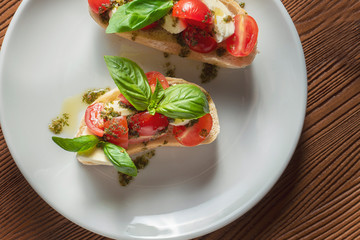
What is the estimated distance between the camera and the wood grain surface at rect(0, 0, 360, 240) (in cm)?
292

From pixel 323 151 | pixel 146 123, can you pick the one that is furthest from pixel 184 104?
pixel 323 151

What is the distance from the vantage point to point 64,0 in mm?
2818

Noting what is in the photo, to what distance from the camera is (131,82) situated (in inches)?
96.1

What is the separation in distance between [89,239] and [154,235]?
0.58m

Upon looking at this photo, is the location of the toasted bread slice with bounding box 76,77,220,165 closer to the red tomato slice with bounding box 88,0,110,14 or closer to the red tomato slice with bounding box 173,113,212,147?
the red tomato slice with bounding box 173,113,212,147

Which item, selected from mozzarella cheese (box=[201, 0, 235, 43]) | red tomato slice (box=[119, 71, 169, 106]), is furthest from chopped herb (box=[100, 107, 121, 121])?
mozzarella cheese (box=[201, 0, 235, 43])

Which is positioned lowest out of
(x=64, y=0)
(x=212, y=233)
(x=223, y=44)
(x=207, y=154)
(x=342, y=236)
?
(x=342, y=236)

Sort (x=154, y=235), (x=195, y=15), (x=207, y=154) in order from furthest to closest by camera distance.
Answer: (x=207, y=154) < (x=154, y=235) < (x=195, y=15)

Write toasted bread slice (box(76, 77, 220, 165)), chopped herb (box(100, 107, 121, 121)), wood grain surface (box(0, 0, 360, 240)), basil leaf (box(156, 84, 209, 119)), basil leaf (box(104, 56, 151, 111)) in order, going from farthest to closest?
wood grain surface (box(0, 0, 360, 240)) < toasted bread slice (box(76, 77, 220, 165)) < chopped herb (box(100, 107, 121, 121)) < basil leaf (box(104, 56, 151, 111)) < basil leaf (box(156, 84, 209, 119))

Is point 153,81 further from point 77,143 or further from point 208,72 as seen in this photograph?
point 77,143

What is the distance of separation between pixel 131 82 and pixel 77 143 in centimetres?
54

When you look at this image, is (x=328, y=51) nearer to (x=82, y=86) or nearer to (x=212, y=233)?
(x=212, y=233)

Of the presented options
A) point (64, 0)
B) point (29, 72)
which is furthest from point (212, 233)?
point (64, 0)

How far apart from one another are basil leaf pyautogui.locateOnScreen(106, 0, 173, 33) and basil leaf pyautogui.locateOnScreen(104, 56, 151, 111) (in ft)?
0.75
